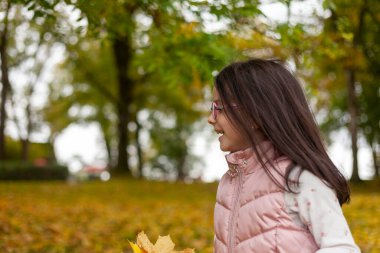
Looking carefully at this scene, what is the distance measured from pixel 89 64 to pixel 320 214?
71.4 ft

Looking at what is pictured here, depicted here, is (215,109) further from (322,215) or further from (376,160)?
(376,160)

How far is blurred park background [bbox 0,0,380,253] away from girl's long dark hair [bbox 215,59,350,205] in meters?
2.45

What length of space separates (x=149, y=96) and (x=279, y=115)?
20835 mm

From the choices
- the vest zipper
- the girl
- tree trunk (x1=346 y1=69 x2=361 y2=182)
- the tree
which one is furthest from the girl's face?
tree trunk (x1=346 y1=69 x2=361 y2=182)

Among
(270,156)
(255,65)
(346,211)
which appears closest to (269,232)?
(270,156)

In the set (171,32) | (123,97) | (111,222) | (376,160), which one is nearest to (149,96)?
(123,97)

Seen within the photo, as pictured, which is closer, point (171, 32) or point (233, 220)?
point (233, 220)

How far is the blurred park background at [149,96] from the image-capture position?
5.50 metres

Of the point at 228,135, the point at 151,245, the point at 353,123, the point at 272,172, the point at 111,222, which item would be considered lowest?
the point at 111,222

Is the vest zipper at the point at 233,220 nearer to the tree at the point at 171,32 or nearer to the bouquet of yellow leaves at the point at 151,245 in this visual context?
the bouquet of yellow leaves at the point at 151,245

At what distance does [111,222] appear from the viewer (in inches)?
326

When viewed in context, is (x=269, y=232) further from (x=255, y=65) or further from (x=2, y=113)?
(x=2, y=113)

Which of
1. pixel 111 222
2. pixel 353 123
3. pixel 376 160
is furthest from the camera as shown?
Answer: pixel 376 160

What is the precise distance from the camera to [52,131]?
1278 inches
